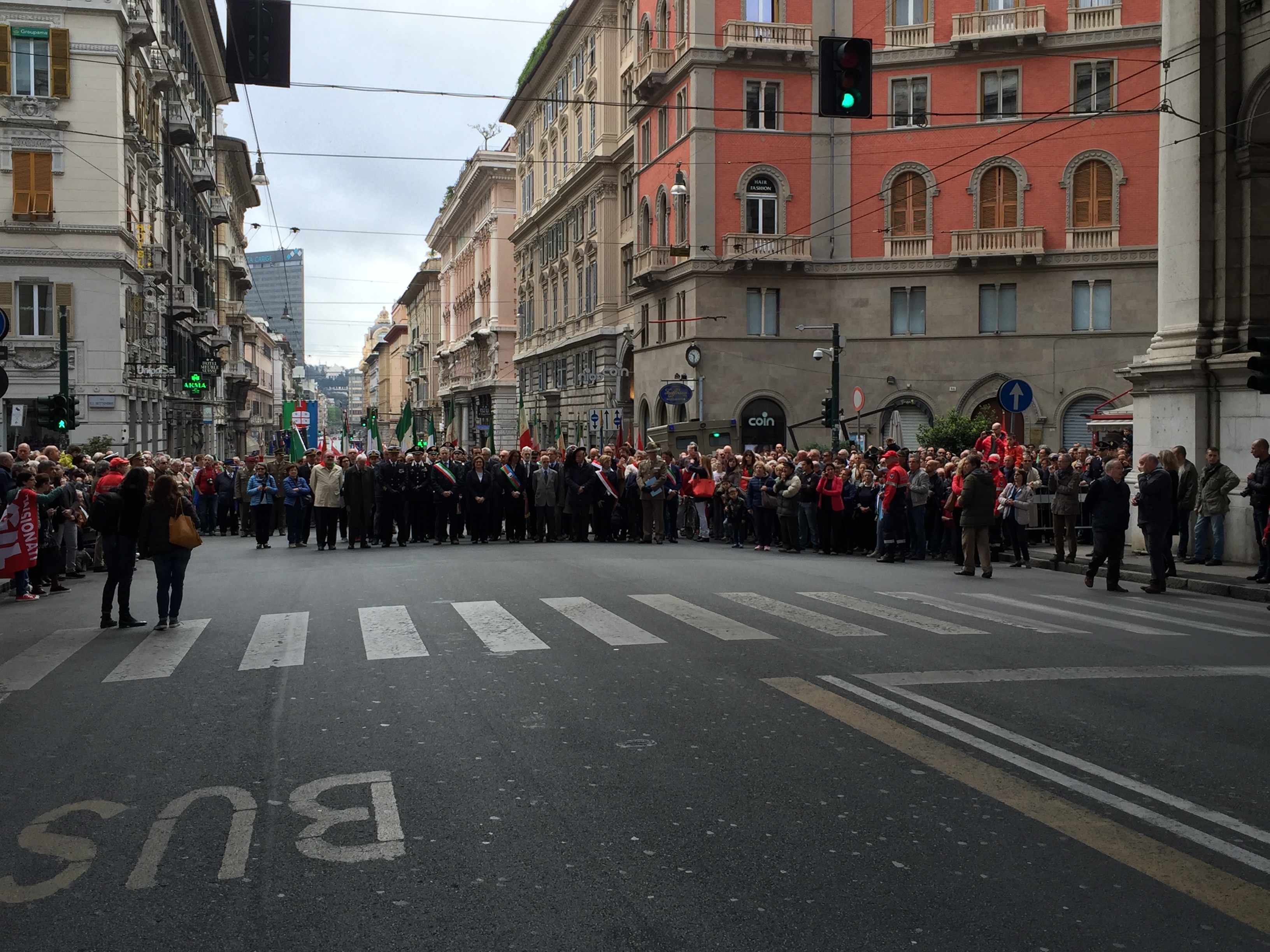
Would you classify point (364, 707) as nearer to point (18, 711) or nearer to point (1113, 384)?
point (18, 711)

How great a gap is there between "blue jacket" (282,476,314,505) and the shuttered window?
19649 mm

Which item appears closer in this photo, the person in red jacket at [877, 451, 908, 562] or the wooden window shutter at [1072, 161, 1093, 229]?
the person in red jacket at [877, 451, 908, 562]

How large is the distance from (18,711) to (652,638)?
193 inches

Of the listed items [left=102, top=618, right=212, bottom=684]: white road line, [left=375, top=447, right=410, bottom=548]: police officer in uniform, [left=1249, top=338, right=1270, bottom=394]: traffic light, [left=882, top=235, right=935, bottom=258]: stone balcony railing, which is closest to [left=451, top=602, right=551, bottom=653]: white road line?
[left=102, top=618, right=212, bottom=684]: white road line

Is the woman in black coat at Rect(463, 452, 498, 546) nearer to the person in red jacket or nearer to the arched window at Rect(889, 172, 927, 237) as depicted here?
the person in red jacket

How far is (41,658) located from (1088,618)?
989cm

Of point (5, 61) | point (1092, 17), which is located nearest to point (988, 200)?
point (1092, 17)

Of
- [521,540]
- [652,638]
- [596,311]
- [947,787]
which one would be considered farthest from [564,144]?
[947,787]

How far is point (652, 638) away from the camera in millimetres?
10742

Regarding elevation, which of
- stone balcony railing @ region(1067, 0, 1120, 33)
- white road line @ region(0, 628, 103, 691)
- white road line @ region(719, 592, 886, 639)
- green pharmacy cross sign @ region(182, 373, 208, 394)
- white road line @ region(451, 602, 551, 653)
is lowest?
white road line @ region(0, 628, 103, 691)

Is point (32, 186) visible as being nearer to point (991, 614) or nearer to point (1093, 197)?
point (1093, 197)

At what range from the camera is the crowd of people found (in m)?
15.5

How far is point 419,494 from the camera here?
2405 centimetres

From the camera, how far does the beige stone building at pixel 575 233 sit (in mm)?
54875
